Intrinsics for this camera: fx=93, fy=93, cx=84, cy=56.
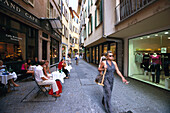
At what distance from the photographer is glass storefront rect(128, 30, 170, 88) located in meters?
5.30

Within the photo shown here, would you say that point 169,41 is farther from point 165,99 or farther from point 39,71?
point 39,71

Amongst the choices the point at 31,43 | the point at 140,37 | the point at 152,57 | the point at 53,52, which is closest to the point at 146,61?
the point at 152,57

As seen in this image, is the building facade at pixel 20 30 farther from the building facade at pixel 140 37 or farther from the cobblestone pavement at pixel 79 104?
the building facade at pixel 140 37

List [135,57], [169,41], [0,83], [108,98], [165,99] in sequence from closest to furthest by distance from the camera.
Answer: [108,98] < [165,99] < [0,83] < [169,41] < [135,57]

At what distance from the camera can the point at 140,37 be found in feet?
20.6

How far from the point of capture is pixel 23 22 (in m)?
6.33

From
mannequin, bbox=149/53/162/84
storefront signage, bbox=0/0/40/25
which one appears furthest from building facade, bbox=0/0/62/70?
mannequin, bbox=149/53/162/84

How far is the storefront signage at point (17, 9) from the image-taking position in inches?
190

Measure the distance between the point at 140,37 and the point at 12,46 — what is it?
838cm

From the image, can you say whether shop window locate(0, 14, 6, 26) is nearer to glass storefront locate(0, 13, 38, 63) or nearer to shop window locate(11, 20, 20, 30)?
glass storefront locate(0, 13, 38, 63)

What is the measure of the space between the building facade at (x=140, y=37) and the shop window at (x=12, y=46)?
620cm

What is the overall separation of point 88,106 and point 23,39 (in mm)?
6569

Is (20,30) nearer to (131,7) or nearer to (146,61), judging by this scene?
(131,7)

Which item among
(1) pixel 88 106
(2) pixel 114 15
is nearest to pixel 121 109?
(1) pixel 88 106
